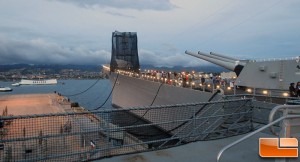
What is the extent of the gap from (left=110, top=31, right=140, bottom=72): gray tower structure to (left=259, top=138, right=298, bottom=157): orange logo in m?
33.9

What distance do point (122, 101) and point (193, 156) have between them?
29.2m

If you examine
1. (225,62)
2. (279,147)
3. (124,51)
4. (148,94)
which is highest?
(124,51)

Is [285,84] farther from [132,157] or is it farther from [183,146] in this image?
[132,157]

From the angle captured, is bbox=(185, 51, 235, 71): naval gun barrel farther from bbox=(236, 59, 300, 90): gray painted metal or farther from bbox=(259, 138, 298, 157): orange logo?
bbox=(259, 138, 298, 157): orange logo

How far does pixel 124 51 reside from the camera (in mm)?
38062

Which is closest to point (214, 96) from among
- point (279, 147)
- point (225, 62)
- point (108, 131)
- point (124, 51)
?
point (225, 62)

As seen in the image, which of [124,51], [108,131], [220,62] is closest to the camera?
[108,131]

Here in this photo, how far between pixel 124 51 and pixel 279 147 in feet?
114

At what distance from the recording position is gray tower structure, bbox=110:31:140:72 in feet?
123

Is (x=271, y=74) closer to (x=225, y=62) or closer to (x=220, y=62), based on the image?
(x=225, y=62)

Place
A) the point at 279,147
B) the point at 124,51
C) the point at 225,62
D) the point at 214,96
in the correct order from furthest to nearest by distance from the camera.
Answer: the point at 124,51 → the point at 225,62 → the point at 214,96 → the point at 279,147

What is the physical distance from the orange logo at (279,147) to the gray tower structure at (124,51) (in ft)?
111

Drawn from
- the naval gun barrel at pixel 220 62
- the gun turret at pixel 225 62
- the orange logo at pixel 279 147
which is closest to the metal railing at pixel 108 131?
the orange logo at pixel 279 147

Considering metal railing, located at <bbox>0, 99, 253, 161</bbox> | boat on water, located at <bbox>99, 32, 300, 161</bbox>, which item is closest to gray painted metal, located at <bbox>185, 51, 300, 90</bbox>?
boat on water, located at <bbox>99, 32, 300, 161</bbox>
